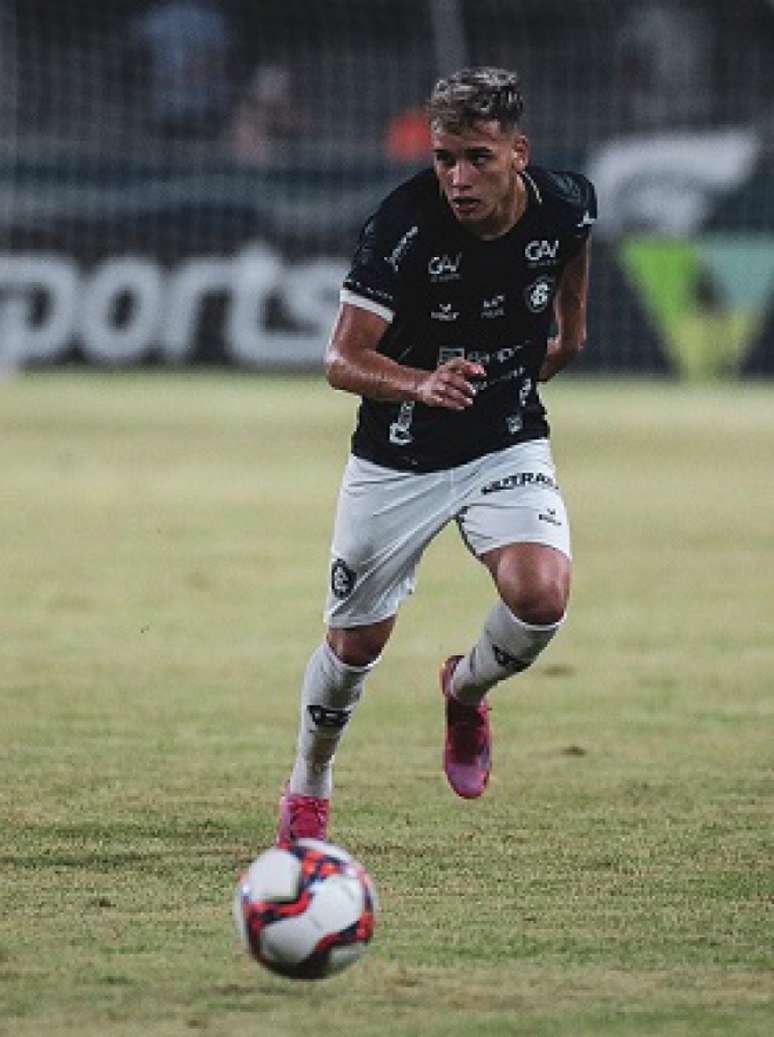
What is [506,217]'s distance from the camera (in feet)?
23.8

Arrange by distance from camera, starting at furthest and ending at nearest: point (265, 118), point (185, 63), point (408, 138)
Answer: point (185, 63) → point (265, 118) → point (408, 138)

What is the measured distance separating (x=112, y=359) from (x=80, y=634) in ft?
52.1

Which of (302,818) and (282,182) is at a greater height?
(302,818)

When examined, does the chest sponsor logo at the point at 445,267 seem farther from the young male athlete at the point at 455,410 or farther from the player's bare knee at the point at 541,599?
the player's bare knee at the point at 541,599

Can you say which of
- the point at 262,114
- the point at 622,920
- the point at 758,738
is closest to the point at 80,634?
the point at 758,738

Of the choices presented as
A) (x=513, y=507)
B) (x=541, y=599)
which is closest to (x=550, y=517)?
(x=513, y=507)

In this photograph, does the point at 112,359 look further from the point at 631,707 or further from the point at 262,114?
the point at 631,707

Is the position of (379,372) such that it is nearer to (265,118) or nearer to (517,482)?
(517,482)

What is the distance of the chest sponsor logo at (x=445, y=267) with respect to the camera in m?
7.14

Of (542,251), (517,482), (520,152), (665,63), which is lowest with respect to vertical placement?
(665,63)

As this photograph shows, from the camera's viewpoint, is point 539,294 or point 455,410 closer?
point 455,410

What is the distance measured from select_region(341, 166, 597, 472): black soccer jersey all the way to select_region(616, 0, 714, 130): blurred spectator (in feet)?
69.8

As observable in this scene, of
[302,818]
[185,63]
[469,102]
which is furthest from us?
[185,63]

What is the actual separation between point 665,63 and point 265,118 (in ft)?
14.9
